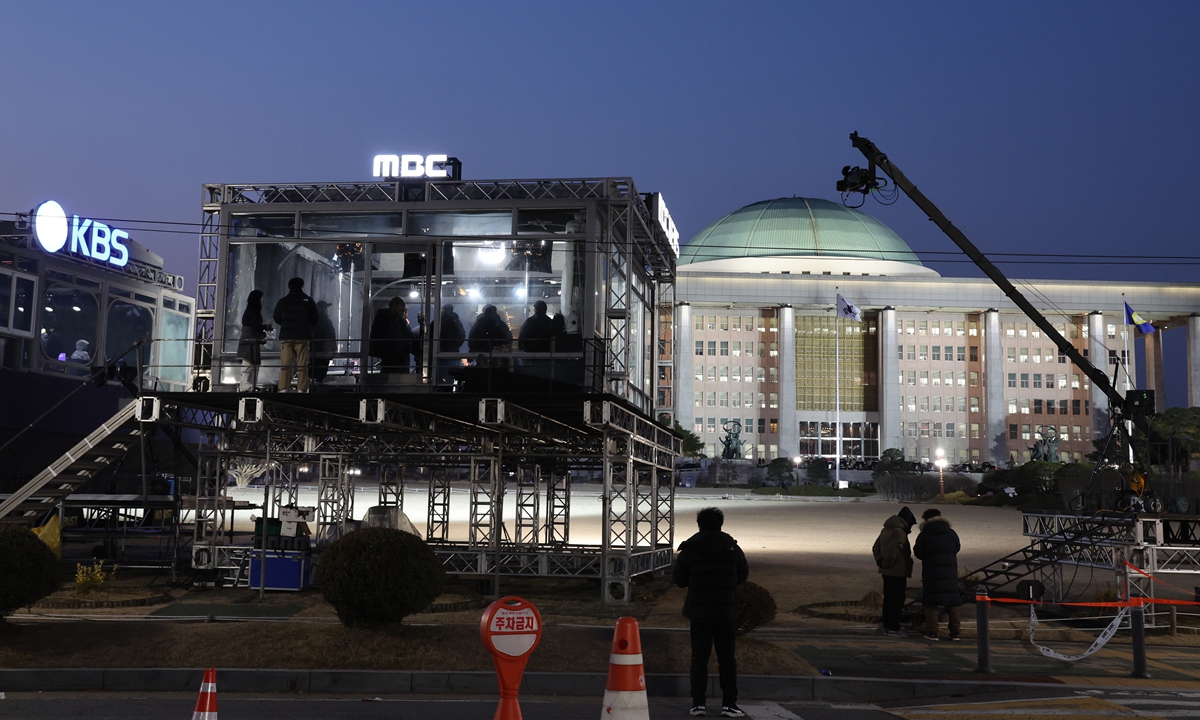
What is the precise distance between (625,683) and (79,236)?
41002 millimetres

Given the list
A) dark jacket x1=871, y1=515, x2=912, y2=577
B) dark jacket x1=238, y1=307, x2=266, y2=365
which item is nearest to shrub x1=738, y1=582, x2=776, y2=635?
dark jacket x1=871, y1=515, x2=912, y2=577

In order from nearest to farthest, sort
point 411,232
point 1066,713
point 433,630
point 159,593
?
1. point 1066,713
2. point 433,630
3. point 159,593
4. point 411,232

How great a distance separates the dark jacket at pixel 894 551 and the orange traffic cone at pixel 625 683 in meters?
9.51

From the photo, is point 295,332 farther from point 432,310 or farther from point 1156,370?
point 1156,370

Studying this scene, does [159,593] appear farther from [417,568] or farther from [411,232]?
[417,568]

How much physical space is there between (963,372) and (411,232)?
117993mm

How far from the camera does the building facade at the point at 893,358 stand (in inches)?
4931

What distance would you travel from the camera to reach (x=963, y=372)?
13000 centimetres

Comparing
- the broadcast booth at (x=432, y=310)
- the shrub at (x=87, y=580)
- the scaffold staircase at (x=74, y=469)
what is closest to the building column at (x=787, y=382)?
the broadcast booth at (x=432, y=310)

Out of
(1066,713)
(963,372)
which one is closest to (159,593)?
(1066,713)

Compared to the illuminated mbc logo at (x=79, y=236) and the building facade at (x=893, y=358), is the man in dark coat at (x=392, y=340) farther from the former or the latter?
the building facade at (x=893, y=358)

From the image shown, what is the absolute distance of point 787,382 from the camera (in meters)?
128

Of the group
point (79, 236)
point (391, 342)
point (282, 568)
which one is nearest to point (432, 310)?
point (391, 342)

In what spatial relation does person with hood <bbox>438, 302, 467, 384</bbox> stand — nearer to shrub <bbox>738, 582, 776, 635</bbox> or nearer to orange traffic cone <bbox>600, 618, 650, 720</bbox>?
shrub <bbox>738, 582, 776, 635</bbox>
